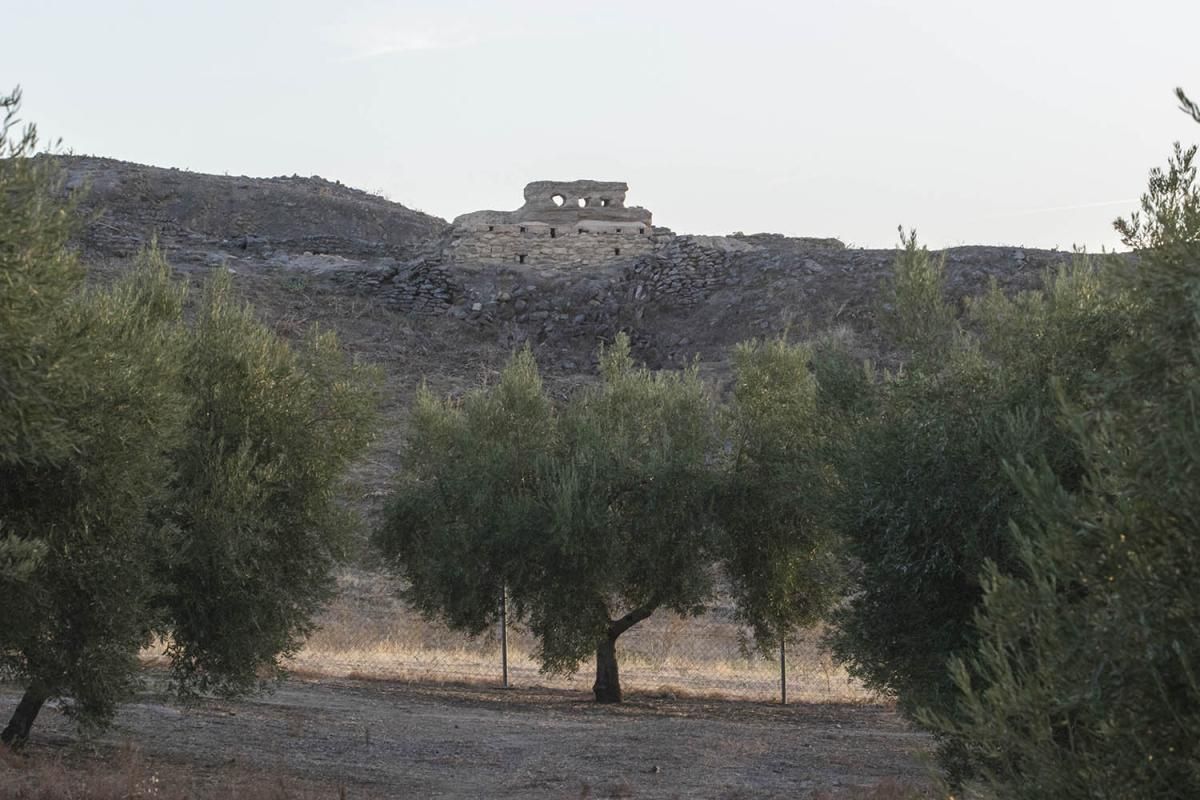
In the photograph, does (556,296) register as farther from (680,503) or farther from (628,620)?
(680,503)

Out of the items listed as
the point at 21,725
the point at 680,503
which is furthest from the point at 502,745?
the point at 21,725

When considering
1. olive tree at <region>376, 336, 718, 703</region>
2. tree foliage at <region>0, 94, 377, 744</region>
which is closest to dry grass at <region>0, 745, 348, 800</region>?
tree foliage at <region>0, 94, 377, 744</region>

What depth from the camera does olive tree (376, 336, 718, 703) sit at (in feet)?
71.2

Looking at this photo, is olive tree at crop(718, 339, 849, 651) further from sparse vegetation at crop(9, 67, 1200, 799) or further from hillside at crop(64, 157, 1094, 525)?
hillside at crop(64, 157, 1094, 525)

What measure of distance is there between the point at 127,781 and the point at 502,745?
19.4 feet

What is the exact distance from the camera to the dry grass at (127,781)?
40.3ft

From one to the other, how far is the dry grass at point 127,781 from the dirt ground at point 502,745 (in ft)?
0.32

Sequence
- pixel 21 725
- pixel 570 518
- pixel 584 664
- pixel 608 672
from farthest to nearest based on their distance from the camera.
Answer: pixel 584 664
pixel 608 672
pixel 570 518
pixel 21 725

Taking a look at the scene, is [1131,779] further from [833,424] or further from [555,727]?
[555,727]

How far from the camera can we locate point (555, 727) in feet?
64.6

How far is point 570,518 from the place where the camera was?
69.2 feet

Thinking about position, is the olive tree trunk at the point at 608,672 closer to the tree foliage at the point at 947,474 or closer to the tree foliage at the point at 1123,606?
the tree foliage at the point at 947,474

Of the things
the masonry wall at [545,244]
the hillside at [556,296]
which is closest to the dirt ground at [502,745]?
the hillside at [556,296]

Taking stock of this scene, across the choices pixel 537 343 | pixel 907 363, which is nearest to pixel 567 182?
pixel 537 343
